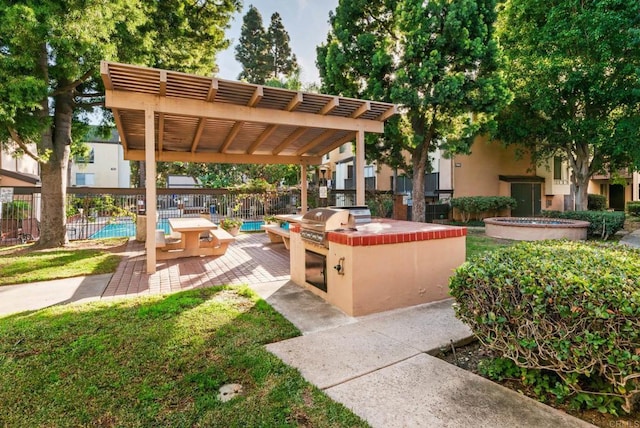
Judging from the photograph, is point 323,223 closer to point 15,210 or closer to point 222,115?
point 222,115

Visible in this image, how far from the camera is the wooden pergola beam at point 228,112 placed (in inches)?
219

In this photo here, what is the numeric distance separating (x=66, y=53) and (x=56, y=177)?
337 cm

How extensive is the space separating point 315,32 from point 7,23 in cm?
1049

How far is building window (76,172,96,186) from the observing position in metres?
28.9

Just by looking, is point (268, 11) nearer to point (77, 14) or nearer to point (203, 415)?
point (77, 14)

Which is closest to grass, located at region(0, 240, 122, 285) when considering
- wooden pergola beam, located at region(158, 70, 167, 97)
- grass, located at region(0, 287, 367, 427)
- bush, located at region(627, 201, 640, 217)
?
grass, located at region(0, 287, 367, 427)

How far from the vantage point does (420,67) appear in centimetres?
1062

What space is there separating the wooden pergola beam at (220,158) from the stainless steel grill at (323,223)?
6.74m

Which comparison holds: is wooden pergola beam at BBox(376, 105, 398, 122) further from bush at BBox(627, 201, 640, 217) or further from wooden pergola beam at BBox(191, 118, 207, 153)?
bush at BBox(627, 201, 640, 217)

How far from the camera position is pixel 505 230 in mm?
10633

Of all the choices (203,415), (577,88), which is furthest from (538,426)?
(577,88)

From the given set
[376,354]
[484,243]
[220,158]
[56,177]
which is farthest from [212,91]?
[484,243]

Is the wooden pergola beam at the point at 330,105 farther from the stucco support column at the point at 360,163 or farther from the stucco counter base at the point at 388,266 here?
the stucco counter base at the point at 388,266

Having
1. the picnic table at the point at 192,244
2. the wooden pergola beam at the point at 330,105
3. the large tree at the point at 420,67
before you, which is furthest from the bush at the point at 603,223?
the picnic table at the point at 192,244
